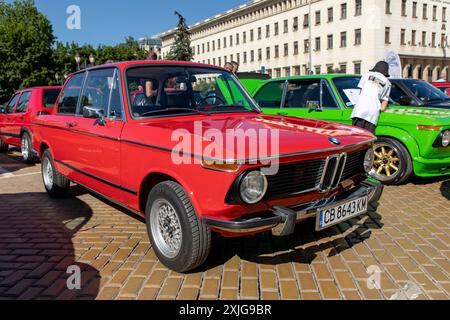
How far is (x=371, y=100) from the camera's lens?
6.02 m

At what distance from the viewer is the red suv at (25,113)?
355 inches

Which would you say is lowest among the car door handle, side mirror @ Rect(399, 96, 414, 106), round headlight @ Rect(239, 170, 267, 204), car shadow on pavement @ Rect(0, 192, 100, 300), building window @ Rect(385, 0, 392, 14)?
car shadow on pavement @ Rect(0, 192, 100, 300)

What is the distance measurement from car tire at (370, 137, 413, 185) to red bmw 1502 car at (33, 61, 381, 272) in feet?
8.23

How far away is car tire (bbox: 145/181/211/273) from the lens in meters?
3.00

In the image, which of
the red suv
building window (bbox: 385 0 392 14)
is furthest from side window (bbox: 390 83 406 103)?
building window (bbox: 385 0 392 14)

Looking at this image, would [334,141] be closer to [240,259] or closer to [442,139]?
[240,259]

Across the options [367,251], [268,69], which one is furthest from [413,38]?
[367,251]

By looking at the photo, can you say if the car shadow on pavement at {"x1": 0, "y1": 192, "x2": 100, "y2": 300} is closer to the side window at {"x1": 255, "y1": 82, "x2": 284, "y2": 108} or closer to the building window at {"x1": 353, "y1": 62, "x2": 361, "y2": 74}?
the side window at {"x1": 255, "y1": 82, "x2": 284, "y2": 108}

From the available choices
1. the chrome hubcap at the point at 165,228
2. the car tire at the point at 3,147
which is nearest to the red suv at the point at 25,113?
the car tire at the point at 3,147

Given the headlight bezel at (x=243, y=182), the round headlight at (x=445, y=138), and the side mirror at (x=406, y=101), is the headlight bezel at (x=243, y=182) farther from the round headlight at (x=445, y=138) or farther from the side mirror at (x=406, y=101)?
the side mirror at (x=406, y=101)

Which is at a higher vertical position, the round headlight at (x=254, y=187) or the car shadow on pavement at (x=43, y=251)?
the round headlight at (x=254, y=187)

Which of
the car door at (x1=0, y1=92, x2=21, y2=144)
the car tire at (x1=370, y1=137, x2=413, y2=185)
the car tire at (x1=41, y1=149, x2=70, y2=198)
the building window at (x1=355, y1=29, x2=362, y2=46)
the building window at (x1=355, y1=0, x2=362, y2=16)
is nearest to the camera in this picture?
the car tire at (x1=41, y1=149, x2=70, y2=198)

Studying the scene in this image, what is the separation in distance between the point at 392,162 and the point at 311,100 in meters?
1.85

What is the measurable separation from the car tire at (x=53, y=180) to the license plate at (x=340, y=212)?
4.00 metres
